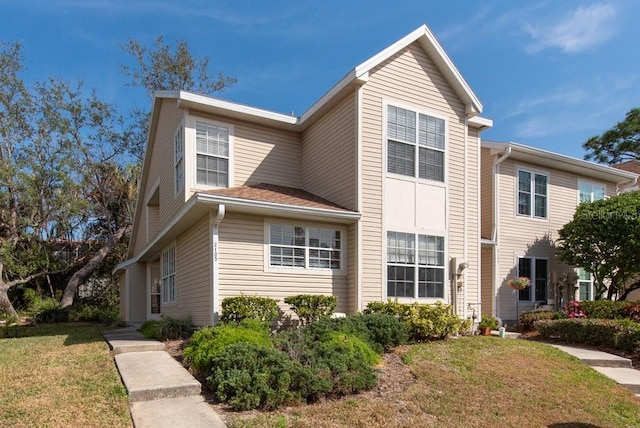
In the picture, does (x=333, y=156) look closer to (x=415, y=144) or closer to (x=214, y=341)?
(x=415, y=144)

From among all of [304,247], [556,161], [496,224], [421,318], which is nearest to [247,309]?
[304,247]

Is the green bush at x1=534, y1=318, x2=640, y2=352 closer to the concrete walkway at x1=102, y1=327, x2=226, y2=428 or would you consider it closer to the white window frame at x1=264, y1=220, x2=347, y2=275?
the white window frame at x1=264, y1=220, x2=347, y2=275

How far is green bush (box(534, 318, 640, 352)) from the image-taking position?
9.73 metres

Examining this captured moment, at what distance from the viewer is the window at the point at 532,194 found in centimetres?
1449

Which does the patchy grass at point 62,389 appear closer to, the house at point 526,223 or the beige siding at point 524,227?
the house at point 526,223

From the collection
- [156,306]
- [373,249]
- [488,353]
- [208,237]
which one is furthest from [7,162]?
[488,353]

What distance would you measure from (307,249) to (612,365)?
21.4ft

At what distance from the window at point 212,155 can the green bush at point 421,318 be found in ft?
15.7

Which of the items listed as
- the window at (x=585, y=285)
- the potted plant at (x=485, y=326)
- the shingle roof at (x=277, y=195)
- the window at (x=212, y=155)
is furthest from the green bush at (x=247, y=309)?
the window at (x=585, y=285)

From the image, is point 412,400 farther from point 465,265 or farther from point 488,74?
point 488,74

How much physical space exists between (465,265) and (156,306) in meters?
11.1

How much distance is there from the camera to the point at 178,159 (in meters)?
11.8

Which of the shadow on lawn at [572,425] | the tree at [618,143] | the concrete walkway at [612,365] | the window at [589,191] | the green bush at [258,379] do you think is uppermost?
the tree at [618,143]

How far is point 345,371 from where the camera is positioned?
607 cm
